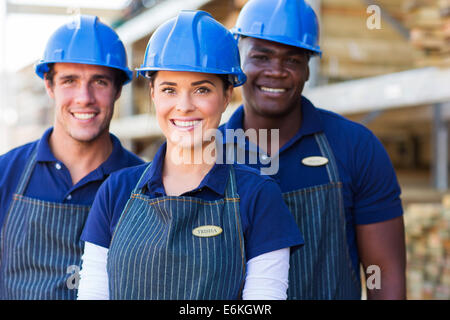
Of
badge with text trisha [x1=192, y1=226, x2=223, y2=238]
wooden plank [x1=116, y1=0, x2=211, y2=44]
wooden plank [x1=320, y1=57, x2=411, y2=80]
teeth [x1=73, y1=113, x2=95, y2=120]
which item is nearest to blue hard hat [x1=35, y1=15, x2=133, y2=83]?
teeth [x1=73, y1=113, x2=95, y2=120]

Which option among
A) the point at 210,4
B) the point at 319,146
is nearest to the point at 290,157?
the point at 319,146

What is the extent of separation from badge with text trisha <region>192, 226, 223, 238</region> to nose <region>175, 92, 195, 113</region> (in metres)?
0.32

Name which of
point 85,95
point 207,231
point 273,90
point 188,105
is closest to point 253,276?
point 207,231

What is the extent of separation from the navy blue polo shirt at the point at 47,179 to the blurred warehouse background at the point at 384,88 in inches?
25.3

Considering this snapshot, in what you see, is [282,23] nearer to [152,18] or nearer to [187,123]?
[187,123]

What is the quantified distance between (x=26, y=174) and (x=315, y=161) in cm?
106

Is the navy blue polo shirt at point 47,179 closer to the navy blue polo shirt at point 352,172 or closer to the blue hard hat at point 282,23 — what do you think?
the navy blue polo shirt at point 352,172

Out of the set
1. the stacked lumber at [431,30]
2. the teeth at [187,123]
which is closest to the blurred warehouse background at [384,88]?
the stacked lumber at [431,30]

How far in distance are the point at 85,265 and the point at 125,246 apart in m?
0.15

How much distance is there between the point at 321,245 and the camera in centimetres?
183

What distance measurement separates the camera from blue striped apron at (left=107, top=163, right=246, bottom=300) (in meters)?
1.38
